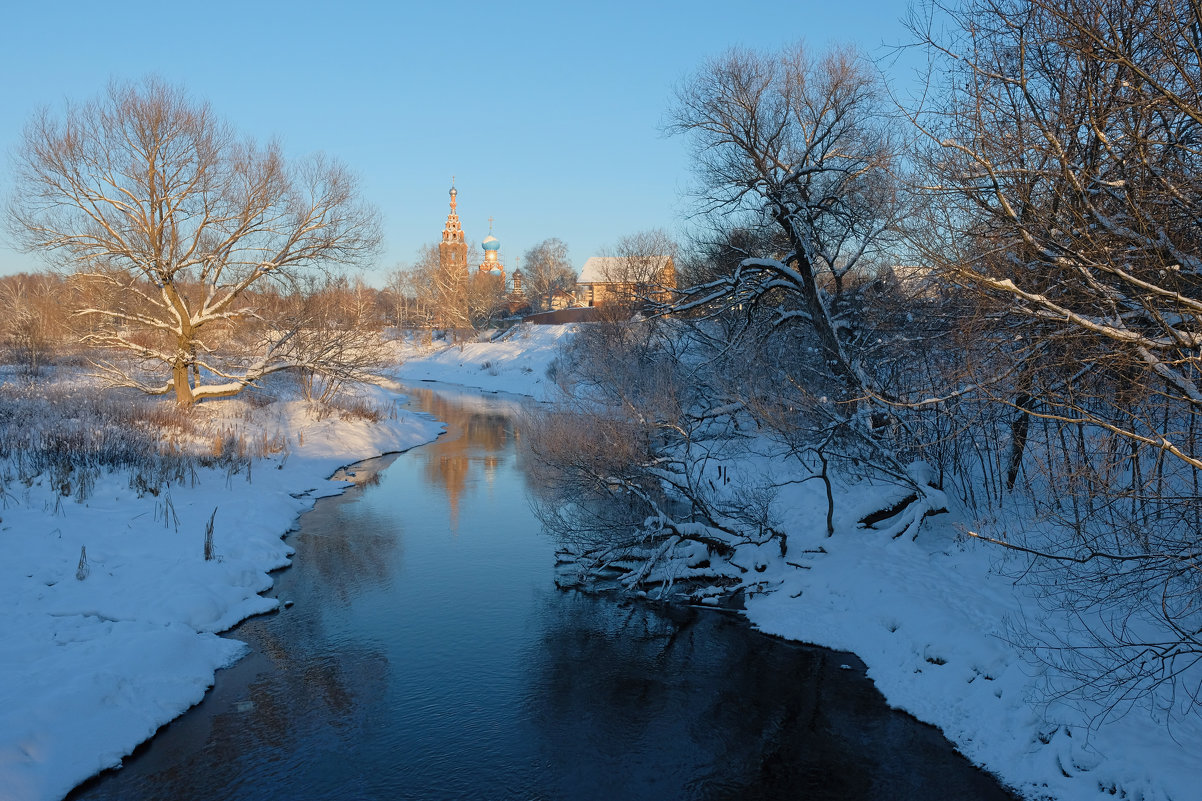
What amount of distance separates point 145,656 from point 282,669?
1357 mm

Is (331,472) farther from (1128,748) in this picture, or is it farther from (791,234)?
(1128,748)

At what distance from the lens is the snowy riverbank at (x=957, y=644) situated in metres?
6.49

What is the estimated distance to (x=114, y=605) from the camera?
9.18 m

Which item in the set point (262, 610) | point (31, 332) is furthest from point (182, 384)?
point (31, 332)

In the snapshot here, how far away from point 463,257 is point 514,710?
288 ft

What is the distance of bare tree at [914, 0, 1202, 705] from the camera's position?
17.7ft

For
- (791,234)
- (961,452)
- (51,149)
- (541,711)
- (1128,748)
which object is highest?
(51,149)

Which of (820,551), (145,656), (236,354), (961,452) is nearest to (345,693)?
(145,656)

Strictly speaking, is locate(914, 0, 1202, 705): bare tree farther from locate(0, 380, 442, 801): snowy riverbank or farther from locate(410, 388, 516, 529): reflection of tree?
locate(410, 388, 516, 529): reflection of tree

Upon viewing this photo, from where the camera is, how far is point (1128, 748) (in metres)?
6.50

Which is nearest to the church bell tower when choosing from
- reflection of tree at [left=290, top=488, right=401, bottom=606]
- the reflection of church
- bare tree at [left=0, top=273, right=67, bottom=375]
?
the reflection of church

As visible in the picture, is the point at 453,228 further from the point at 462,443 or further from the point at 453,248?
the point at 462,443

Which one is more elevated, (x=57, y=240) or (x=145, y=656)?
(x=57, y=240)

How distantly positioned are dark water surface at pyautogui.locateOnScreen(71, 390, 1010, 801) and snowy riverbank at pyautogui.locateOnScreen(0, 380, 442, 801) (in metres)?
0.35
